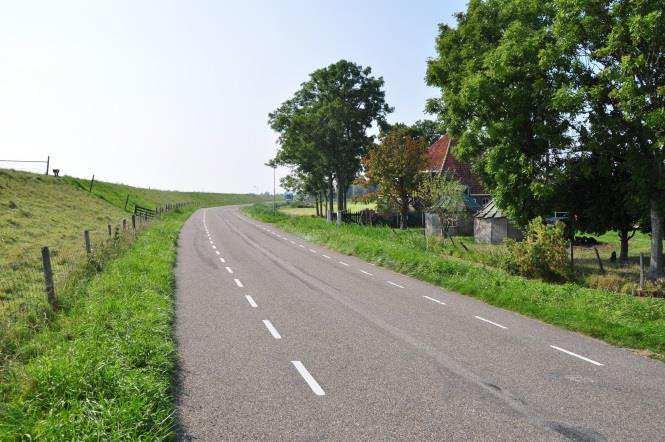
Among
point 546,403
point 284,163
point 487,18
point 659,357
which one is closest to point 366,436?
point 546,403

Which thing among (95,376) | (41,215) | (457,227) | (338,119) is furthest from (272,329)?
(338,119)

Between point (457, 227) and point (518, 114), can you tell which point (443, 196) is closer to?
point (518, 114)

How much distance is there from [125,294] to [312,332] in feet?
16.2

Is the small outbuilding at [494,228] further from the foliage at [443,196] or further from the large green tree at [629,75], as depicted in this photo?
the large green tree at [629,75]

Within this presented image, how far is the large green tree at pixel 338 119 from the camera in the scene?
4878 cm

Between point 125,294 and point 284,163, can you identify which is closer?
point 125,294

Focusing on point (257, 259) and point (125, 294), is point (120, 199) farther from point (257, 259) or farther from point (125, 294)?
point (125, 294)

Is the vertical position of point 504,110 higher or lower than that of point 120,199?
higher

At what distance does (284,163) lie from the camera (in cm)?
6216

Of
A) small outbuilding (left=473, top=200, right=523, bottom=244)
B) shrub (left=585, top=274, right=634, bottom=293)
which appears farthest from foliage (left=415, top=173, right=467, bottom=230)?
shrub (left=585, top=274, right=634, bottom=293)

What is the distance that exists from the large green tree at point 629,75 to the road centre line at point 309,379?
566 inches

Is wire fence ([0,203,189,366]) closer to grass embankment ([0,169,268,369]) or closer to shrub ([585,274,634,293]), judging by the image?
grass embankment ([0,169,268,369])

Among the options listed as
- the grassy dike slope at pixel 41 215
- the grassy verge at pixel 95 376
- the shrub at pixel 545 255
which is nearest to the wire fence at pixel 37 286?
the grassy verge at pixel 95 376

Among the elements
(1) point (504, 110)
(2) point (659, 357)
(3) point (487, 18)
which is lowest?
(2) point (659, 357)
